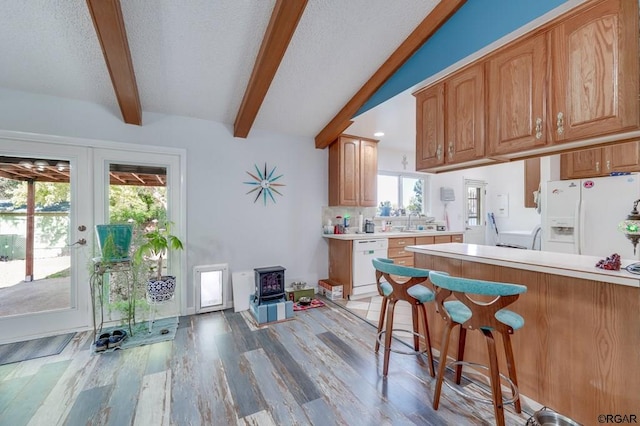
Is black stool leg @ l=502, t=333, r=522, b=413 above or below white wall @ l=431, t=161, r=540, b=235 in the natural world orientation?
below

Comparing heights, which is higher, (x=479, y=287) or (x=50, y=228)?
(x=50, y=228)

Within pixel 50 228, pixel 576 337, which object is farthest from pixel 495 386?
pixel 50 228

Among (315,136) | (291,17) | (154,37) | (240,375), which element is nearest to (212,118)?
(154,37)

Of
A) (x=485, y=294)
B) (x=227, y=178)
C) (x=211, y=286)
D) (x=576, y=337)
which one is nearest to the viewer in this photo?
(x=485, y=294)

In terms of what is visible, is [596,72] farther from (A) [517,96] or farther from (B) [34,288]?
(B) [34,288]

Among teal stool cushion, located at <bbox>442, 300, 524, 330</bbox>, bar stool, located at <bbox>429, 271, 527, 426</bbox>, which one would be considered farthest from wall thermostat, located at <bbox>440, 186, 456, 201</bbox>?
bar stool, located at <bbox>429, 271, 527, 426</bbox>

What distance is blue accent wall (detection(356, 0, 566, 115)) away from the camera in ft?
5.79

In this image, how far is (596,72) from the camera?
57.0 inches

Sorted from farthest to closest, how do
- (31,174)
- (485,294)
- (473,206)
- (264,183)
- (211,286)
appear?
(473,206) < (264,183) < (211,286) < (31,174) < (485,294)

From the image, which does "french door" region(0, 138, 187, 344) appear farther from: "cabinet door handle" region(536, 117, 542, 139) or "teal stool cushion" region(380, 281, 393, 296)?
"cabinet door handle" region(536, 117, 542, 139)

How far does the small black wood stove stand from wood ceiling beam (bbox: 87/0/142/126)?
2.31 meters

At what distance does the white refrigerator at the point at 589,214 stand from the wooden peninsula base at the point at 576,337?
5.06ft

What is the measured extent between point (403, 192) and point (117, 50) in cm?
473

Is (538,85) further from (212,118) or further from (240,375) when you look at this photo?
(212,118)
